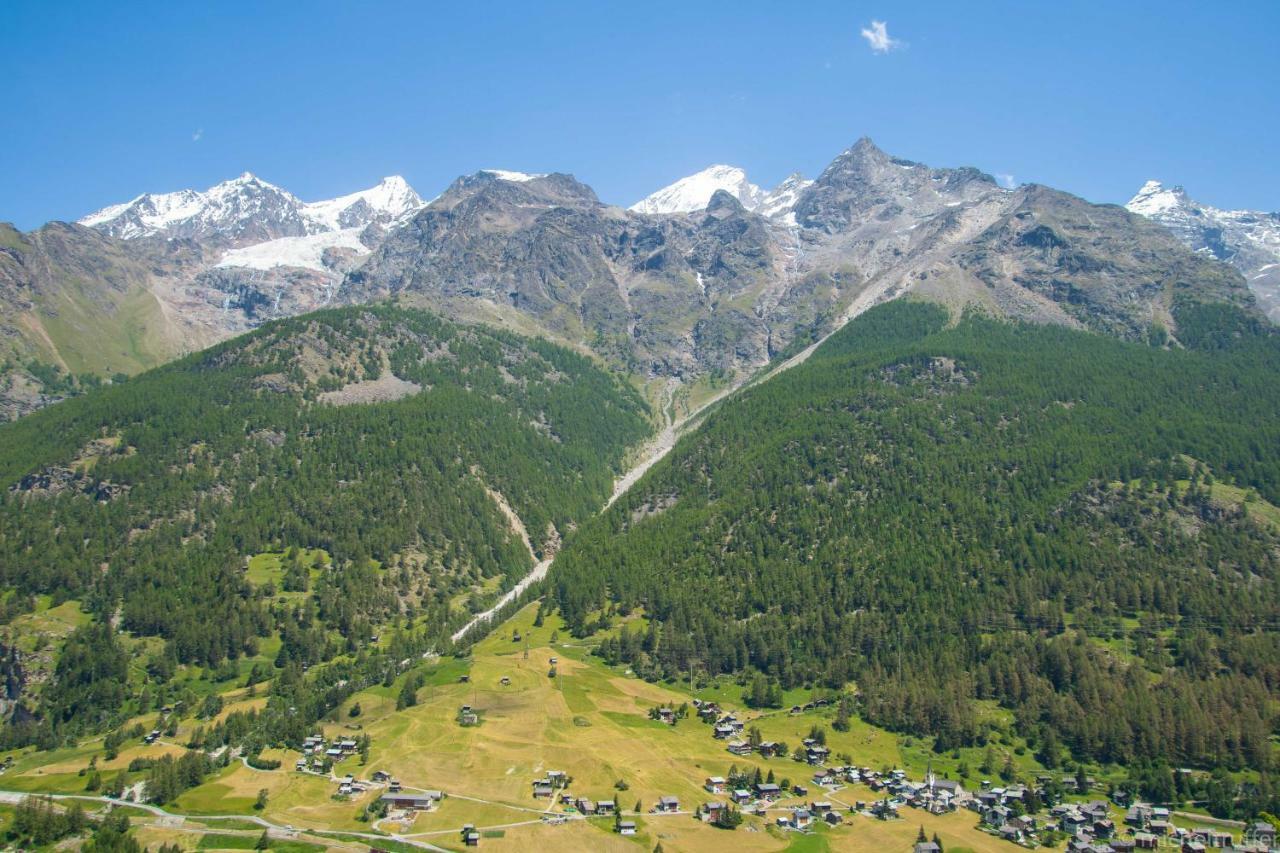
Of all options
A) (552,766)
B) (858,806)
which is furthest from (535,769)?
(858,806)

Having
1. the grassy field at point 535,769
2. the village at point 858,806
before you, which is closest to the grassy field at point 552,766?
the grassy field at point 535,769

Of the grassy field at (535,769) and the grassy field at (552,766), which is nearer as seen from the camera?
the grassy field at (535,769)

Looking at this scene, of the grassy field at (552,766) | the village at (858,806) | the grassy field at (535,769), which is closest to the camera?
the grassy field at (535,769)

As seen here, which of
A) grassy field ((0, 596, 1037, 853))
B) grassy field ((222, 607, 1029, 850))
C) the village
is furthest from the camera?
grassy field ((222, 607, 1029, 850))

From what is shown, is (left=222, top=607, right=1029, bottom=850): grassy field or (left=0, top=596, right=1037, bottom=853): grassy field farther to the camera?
(left=222, top=607, right=1029, bottom=850): grassy field

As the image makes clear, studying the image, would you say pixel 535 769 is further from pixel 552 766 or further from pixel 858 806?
pixel 858 806

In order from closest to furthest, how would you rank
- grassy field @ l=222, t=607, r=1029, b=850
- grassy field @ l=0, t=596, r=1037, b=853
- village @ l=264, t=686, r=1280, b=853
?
grassy field @ l=0, t=596, r=1037, b=853 < village @ l=264, t=686, r=1280, b=853 < grassy field @ l=222, t=607, r=1029, b=850

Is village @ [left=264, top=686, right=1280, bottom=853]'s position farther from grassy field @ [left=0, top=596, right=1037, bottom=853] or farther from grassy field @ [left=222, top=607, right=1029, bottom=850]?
grassy field @ [left=222, top=607, right=1029, bottom=850]

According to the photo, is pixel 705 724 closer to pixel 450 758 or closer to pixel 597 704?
pixel 597 704

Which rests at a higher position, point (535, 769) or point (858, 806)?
point (535, 769)

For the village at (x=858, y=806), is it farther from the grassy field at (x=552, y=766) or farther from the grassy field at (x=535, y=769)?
the grassy field at (x=552, y=766)

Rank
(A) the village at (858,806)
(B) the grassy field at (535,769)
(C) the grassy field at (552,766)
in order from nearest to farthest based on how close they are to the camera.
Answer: (B) the grassy field at (535,769)
(A) the village at (858,806)
(C) the grassy field at (552,766)

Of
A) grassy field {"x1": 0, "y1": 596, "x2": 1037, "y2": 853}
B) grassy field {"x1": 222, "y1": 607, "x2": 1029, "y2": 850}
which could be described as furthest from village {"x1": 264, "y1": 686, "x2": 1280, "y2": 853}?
grassy field {"x1": 222, "y1": 607, "x2": 1029, "y2": 850}
